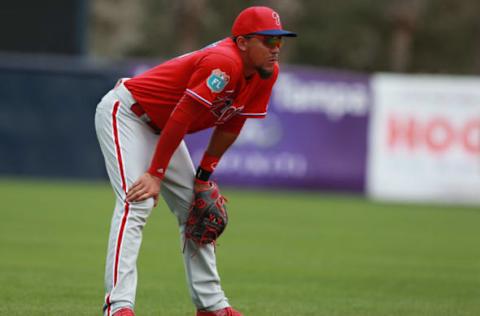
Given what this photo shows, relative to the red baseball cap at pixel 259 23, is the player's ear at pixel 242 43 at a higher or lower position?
lower

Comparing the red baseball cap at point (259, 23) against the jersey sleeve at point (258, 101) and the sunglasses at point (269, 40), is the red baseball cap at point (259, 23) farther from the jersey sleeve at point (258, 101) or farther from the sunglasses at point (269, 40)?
the jersey sleeve at point (258, 101)

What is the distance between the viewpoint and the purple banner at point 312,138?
17.9 m

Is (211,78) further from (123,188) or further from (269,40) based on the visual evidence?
(123,188)

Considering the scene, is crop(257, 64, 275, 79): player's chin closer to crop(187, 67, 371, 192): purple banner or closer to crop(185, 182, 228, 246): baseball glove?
crop(185, 182, 228, 246): baseball glove

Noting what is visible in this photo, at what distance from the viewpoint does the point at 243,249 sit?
1070 cm

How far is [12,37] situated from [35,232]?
6949 millimetres

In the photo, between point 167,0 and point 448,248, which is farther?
point 167,0

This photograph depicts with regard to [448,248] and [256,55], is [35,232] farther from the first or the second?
[256,55]

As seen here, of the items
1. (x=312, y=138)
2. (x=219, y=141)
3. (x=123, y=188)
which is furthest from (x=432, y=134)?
(x=123, y=188)

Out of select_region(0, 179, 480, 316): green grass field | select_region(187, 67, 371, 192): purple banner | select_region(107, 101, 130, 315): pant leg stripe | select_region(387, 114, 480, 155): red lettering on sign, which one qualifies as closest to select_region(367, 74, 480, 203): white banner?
select_region(387, 114, 480, 155): red lettering on sign

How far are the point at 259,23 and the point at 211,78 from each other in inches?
18.2

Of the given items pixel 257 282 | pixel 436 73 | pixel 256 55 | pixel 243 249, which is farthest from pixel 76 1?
Answer: pixel 436 73

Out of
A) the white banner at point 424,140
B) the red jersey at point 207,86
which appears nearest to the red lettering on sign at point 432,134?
the white banner at point 424,140

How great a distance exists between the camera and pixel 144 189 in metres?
5.81
